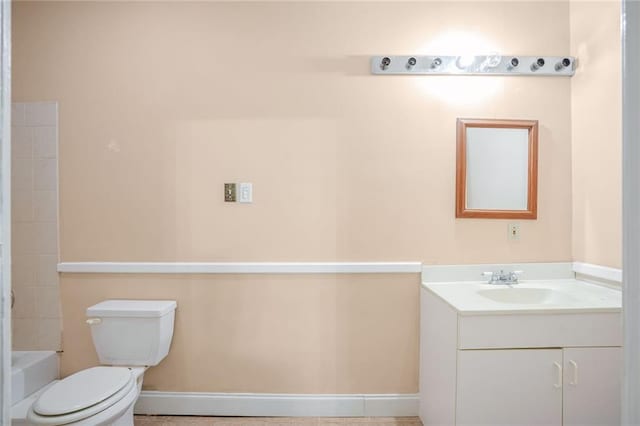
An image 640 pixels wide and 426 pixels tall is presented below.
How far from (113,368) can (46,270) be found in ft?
2.68

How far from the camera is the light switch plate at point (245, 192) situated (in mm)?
2166

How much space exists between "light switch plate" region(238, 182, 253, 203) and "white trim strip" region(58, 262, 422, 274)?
36 centimetres

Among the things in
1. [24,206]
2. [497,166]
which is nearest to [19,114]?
[24,206]

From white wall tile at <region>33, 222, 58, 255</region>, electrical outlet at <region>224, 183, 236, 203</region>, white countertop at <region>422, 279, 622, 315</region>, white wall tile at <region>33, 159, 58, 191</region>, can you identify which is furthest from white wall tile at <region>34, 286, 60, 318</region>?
white countertop at <region>422, 279, 622, 315</region>

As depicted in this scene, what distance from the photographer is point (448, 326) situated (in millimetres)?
1737

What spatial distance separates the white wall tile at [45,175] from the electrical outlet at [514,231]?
264cm

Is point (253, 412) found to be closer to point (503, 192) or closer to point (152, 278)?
point (152, 278)

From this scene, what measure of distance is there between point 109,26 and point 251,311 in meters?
1.84

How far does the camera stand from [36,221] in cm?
221

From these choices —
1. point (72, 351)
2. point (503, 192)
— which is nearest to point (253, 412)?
point (72, 351)

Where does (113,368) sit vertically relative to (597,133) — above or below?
below

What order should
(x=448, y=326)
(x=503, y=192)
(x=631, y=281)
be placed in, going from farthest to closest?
(x=503, y=192), (x=448, y=326), (x=631, y=281)

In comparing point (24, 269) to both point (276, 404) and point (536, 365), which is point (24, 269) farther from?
point (536, 365)

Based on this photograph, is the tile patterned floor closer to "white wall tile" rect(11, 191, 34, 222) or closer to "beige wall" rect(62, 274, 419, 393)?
"beige wall" rect(62, 274, 419, 393)
